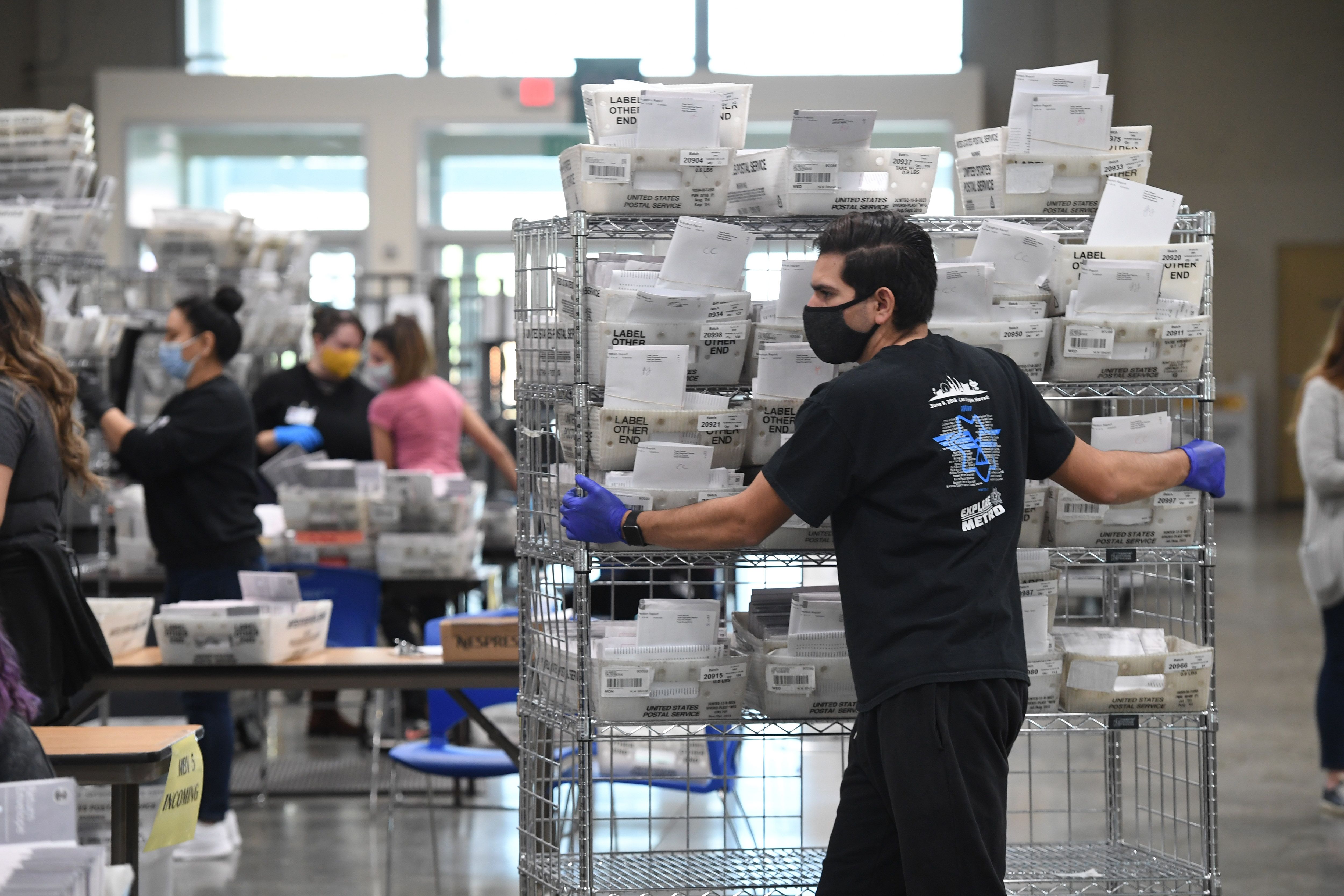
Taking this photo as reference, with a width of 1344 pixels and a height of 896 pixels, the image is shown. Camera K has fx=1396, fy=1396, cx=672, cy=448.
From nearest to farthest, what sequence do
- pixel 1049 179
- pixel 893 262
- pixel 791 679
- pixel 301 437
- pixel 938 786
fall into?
pixel 938 786, pixel 893 262, pixel 791 679, pixel 1049 179, pixel 301 437

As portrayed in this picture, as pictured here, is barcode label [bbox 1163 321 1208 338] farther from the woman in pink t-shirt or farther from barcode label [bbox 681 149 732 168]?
the woman in pink t-shirt

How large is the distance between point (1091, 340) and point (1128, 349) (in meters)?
0.09

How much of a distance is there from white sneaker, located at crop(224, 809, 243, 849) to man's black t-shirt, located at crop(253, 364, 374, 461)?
1963 millimetres

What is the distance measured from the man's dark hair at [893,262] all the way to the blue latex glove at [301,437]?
388 cm

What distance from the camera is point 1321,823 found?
4.73 metres

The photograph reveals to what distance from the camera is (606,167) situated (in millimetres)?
2904

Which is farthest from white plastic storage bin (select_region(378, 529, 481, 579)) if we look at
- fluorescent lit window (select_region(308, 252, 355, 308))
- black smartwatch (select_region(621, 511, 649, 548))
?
fluorescent lit window (select_region(308, 252, 355, 308))

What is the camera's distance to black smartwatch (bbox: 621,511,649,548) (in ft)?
8.75

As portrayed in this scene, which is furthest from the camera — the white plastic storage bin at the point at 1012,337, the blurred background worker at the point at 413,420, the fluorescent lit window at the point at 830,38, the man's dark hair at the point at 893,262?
the fluorescent lit window at the point at 830,38

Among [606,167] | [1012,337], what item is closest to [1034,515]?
[1012,337]

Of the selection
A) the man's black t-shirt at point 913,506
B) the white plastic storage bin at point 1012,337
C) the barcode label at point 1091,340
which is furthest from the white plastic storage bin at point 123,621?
the barcode label at point 1091,340

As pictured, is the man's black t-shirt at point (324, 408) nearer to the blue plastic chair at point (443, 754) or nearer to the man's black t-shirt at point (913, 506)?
the blue plastic chair at point (443, 754)

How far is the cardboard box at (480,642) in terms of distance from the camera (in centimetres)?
381

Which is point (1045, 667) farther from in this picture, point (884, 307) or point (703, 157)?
point (703, 157)
